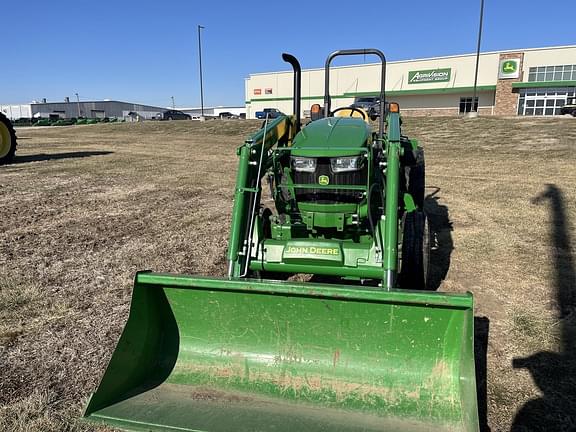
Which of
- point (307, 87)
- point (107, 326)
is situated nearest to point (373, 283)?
point (107, 326)

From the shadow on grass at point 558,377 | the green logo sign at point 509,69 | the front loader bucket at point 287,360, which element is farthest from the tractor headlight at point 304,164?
the green logo sign at point 509,69

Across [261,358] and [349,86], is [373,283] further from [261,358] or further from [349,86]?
[349,86]

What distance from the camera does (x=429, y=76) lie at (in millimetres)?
42375

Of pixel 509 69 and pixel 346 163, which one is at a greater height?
pixel 509 69

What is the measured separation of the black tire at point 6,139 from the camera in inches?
513

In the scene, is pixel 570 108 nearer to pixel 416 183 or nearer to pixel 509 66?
pixel 509 66

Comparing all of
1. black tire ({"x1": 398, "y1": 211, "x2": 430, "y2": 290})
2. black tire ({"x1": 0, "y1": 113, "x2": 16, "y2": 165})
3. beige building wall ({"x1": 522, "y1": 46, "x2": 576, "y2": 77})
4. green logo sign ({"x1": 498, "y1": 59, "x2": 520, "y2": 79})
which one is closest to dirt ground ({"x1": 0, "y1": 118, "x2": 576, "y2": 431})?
black tire ({"x1": 398, "y1": 211, "x2": 430, "y2": 290})

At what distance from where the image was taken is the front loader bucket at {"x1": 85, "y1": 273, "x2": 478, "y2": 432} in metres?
2.40

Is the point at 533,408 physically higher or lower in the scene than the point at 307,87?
lower

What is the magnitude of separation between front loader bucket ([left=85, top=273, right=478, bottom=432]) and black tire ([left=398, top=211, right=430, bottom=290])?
45.7 inches

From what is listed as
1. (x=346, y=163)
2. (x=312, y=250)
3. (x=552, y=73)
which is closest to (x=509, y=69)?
(x=552, y=73)

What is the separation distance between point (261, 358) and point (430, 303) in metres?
1.05

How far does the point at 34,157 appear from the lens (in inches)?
595

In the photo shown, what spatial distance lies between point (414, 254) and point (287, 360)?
1.48m
